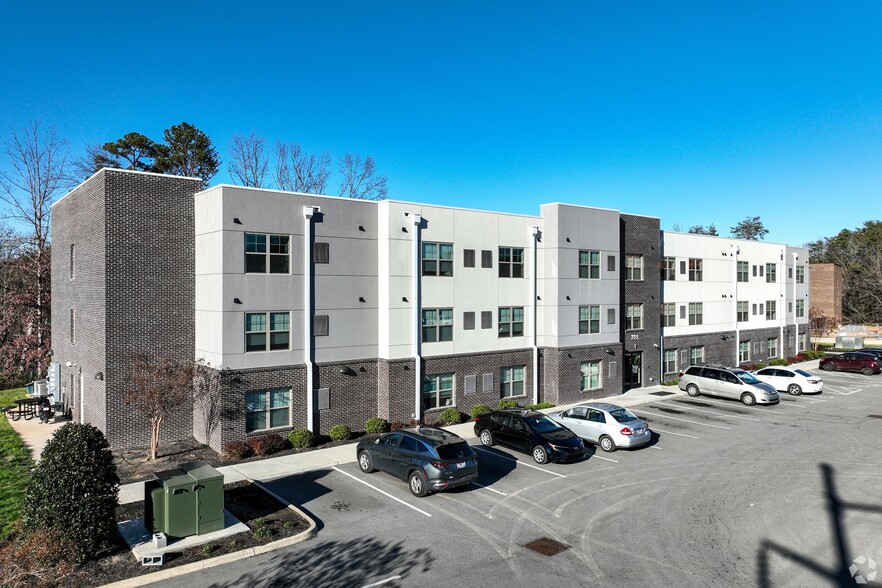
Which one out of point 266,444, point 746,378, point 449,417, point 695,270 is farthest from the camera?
point 695,270

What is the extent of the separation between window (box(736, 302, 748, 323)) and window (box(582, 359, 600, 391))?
1713cm

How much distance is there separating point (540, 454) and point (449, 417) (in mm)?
6232

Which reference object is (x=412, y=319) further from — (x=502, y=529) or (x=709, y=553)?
(x=709, y=553)

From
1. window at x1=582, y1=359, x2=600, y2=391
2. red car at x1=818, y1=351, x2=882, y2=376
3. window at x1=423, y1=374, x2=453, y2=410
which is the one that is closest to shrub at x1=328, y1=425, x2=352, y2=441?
window at x1=423, y1=374, x2=453, y2=410

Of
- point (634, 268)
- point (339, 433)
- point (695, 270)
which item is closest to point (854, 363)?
point (695, 270)

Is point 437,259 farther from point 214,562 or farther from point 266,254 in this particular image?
point 214,562

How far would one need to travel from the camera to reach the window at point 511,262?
27078mm

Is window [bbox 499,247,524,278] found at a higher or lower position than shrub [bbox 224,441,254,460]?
higher

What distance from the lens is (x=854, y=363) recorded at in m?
40.1

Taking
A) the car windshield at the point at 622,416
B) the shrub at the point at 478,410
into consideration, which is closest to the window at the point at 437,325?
the shrub at the point at 478,410

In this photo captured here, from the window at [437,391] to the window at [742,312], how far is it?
2653 cm

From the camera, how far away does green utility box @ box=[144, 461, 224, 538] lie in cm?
1246

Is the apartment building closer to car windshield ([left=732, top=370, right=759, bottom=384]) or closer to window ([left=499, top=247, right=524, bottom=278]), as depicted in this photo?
window ([left=499, top=247, right=524, bottom=278])

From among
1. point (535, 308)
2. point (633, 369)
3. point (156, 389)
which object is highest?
point (535, 308)
